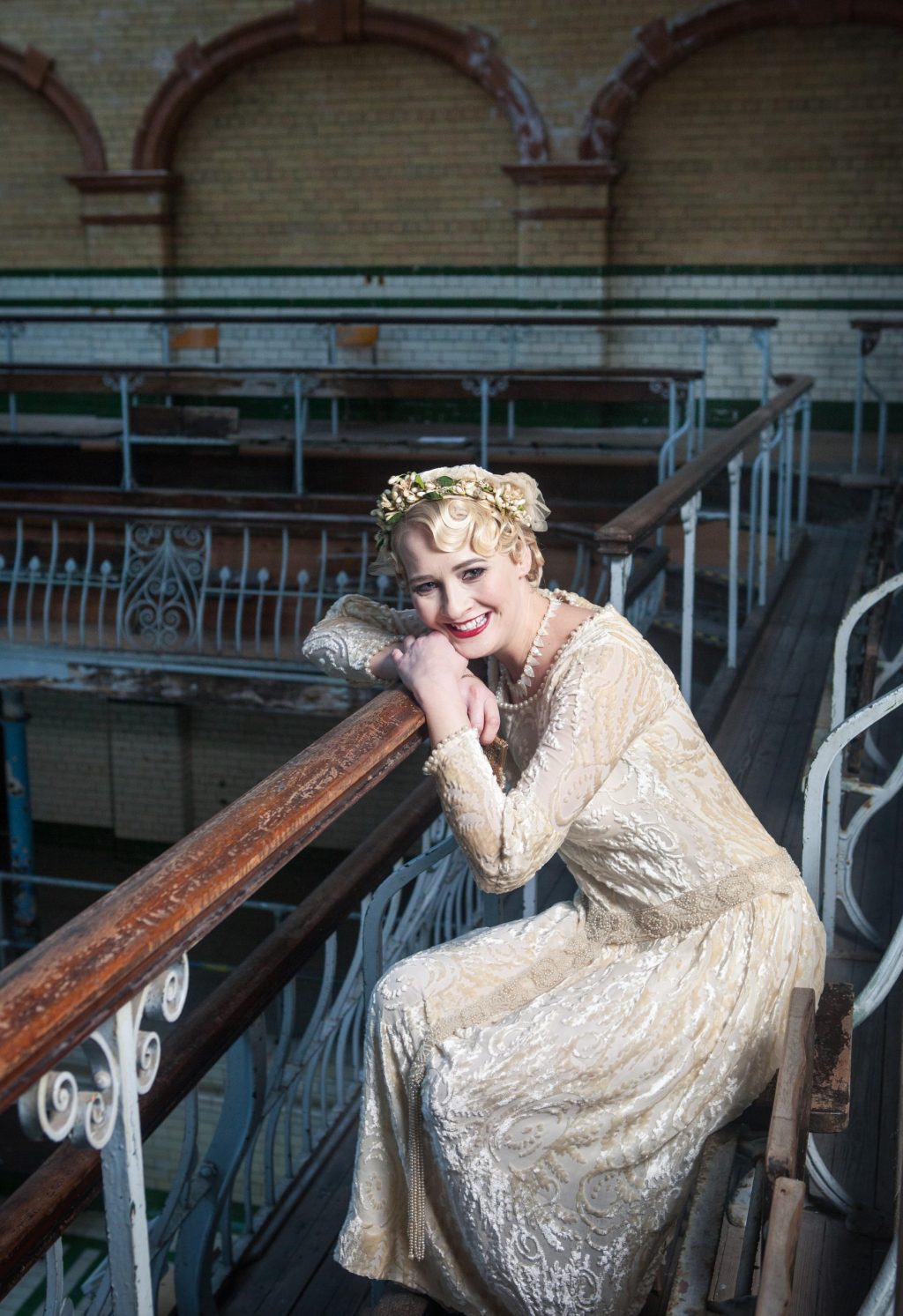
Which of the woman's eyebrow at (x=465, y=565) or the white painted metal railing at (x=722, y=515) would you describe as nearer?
the woman's eyebrow at (x=465, y=565)

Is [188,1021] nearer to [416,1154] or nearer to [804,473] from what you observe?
[416,1154]

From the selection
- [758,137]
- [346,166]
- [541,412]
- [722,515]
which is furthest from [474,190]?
[722,515]

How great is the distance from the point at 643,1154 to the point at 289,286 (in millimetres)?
9850

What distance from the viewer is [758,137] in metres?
9.61

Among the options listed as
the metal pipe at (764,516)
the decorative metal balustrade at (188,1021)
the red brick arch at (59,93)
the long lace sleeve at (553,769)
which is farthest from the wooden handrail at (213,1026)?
the red brick arch at (59,93)

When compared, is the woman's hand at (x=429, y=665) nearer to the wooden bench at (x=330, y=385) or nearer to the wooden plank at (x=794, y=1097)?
the wooden plank at (x=794, y=1097)

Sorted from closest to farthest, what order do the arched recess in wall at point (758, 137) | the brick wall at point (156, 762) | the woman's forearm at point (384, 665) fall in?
1. the woman's forearm at point (384, 665)
2. the arched recess in wall at point (758, 137)
3. the brick wall at point (156, 762)

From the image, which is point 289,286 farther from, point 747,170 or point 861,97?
point 861,97

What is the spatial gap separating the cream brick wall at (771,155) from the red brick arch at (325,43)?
0.81 m

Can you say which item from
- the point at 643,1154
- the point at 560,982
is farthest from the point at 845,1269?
the point at 560,982

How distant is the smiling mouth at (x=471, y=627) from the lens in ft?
5.84

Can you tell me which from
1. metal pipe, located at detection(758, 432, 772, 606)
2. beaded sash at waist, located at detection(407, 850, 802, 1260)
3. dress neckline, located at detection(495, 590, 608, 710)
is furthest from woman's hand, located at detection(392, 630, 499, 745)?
metal pipe, located at detection(758, 432, 772, 606)

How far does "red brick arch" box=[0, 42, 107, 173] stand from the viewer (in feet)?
34.2

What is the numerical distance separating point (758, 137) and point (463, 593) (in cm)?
891
